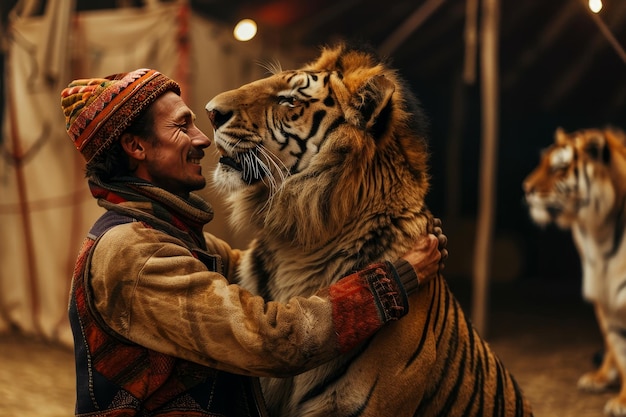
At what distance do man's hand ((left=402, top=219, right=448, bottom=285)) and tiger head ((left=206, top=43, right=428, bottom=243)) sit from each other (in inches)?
5.9

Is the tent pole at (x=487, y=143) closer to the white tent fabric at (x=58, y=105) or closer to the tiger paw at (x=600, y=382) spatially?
the tiger paw at (x=600, y=382)

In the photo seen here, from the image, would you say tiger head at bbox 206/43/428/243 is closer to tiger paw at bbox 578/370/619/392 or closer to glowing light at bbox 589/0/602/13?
glowing light at bbox 589/0/602/13

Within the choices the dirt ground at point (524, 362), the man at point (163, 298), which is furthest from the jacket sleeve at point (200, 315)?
the dirt ground at point (524, 362)

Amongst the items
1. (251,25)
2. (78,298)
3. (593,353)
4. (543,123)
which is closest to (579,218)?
(593,353)

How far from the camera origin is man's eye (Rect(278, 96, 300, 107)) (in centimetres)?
244

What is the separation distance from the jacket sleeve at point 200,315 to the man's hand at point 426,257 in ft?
1.02

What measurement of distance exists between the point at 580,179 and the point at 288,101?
3.71 meters

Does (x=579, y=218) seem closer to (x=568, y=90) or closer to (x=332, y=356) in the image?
(x=332, y=356)

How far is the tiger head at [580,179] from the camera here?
17.6 feet


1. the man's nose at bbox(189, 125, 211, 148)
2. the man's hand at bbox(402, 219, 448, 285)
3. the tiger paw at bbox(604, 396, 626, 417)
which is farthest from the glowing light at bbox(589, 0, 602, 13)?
the tiger paw at bbox(604, 396, 626, 417)

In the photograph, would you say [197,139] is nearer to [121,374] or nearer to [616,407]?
[121,374]

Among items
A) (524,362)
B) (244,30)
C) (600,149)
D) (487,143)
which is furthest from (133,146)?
(524,362)

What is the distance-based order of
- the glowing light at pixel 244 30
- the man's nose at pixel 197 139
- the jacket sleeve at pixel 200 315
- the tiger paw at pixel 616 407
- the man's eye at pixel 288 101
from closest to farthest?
the jacket sleeve at pixel 200 315
the man's nose at pixel 197 139
the man's eye at pixel 288 101
the tiger paw at pixel 616 407
the glowing light at pixel 244 30

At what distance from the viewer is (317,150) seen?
2.38 meters
